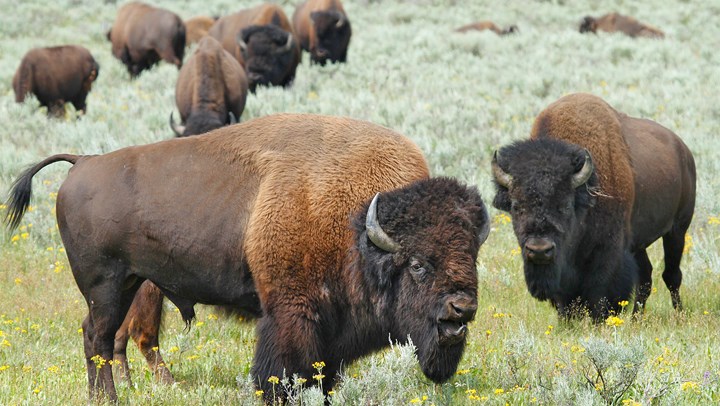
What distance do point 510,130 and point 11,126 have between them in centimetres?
767

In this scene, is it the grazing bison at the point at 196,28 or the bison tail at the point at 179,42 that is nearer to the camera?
the bison tail at the point at 179,42

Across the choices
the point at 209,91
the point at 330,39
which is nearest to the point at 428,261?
the point at 209,91

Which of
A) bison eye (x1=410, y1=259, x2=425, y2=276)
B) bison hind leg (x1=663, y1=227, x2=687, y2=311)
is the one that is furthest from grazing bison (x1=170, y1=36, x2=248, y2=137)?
bison eye (x1=410, y1=259, x2=425, y2=276)

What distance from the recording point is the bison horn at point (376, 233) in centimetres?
478

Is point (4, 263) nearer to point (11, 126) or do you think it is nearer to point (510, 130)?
point (11, 126)

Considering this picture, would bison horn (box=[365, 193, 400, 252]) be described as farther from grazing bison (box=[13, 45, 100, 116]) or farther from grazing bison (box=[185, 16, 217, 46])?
grazing bison (box=[185, 16, 217, 46])

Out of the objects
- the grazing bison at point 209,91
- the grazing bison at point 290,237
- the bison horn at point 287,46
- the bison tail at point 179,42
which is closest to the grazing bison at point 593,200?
the grazing bison at point 290,237

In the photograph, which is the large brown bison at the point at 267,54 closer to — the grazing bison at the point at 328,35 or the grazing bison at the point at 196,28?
the grazing bison at the point at 328,35

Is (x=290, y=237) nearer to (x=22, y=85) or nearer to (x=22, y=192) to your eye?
(x=22, y=192)

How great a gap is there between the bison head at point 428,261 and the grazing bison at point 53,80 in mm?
13719

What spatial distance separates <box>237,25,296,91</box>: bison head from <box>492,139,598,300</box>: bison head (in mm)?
12559

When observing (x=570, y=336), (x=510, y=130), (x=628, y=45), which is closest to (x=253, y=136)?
(x=570, y=336)

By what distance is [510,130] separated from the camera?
46.6ft

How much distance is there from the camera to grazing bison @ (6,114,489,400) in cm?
482
